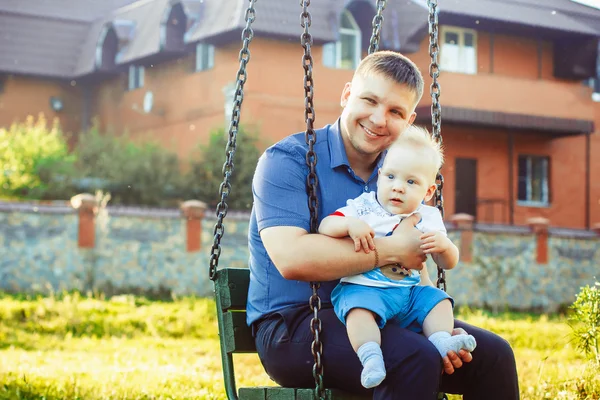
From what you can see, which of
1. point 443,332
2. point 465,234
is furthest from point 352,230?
point 465,234

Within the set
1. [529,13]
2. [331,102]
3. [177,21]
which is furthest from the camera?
[529,13]

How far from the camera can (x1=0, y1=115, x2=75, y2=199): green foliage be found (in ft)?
72.4

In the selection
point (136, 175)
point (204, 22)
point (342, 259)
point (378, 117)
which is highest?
point (204, 22)

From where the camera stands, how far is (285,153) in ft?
12.3

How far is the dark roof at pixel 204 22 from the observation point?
23375 millimetres

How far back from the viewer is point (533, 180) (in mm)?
27422

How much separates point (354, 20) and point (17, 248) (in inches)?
434

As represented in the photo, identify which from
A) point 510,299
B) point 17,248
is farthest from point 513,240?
point 17,248

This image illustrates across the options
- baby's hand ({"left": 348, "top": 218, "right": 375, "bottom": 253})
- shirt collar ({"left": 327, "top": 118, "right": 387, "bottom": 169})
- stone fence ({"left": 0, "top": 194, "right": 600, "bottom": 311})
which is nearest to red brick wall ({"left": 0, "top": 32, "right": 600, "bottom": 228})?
stone fence ({"left": 0, "top": 194, "right": 600, "bottom": 311})

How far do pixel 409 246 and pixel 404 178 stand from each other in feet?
0.83

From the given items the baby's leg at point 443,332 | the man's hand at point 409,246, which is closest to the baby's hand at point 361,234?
the man's hand at point 409,246

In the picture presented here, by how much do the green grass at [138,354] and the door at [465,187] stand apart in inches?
301

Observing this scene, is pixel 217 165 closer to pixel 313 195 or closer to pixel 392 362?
pixel 313 195

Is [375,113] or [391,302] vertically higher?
[375,113]
